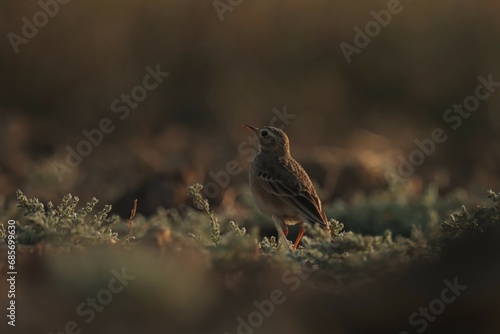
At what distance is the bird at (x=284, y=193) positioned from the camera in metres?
6.65

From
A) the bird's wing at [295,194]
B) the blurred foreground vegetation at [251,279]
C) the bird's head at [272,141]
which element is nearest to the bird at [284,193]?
the bird's wing at [295,194]

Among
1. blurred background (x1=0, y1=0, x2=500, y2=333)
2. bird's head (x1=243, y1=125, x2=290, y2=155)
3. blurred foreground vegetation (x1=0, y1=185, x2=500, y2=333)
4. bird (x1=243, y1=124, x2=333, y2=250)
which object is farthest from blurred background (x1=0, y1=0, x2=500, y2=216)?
blurred foreground vegetation (x1=0, y1=185, x2=500, y2=333)

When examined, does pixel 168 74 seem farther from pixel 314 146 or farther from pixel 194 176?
pixel 194 176

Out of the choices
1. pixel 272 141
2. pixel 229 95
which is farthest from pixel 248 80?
pixel 272 141

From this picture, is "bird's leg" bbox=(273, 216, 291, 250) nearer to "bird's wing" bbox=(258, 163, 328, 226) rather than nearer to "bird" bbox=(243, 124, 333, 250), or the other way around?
"bird" bbox=(243, 124, 333, 250)

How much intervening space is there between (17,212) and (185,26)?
9.25m

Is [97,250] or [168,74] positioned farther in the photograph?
[168,74]

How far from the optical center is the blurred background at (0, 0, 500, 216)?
14.3 m

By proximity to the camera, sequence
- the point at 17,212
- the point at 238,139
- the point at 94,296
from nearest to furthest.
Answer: the point at 94,296 < the point at 17,212 < the point at 238,139

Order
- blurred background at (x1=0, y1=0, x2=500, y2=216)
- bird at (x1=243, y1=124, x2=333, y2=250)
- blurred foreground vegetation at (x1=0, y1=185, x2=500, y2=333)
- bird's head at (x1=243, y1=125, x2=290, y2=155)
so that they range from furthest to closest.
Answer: blurred background at (x1=0, y1=0, x2=500, y2=216) → bird's head at (x1=243, y1=125, x2=290, y2=155) → bird at (x1=243, y1=124, x2=333, y2=250) → blurred foreground vegetation at (x1=0, y1=185, x2=500, y2=333)

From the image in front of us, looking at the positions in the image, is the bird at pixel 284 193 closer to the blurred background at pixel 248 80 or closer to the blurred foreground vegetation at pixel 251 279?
the blurred foreground vegetation at pixel 251 279

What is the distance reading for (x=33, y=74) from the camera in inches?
604

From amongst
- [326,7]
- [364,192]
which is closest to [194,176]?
[364,192]

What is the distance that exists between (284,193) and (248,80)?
9506 mm
